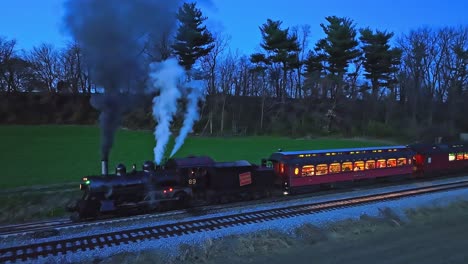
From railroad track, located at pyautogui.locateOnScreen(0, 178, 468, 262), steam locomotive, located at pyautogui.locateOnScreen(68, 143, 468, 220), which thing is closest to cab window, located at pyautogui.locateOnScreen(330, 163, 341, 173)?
steam locomotive, located at pyautogui.locateOnScreen(68, 143, 468, 220)

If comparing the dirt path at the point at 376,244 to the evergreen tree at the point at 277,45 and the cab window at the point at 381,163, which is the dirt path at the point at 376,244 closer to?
the cab window at the point at 381,163

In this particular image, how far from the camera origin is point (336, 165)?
22.0m

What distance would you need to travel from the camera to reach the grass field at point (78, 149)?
26.5m

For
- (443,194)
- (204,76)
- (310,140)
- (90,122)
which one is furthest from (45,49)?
(443,194)

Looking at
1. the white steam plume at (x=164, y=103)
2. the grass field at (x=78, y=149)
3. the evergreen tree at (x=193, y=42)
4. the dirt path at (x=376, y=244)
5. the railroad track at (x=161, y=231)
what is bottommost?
the dirt path at (x=376, y=244)

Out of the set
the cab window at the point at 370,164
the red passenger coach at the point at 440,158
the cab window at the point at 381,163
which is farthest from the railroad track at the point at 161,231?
the red passenger coach at the point at 440,158

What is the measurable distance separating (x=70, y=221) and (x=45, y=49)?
66.9 metres

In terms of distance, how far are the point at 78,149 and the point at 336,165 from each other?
28.2 meters

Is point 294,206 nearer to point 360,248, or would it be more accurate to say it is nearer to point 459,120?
point 360,248

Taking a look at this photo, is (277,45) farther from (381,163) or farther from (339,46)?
(381,163)

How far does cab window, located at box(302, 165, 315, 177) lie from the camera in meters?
20.6

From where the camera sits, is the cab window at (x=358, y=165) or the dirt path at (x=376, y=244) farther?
the cab window at (x=358, y=165)

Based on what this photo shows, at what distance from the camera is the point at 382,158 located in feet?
78.9

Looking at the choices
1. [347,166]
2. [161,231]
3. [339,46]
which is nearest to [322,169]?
[347,166]
